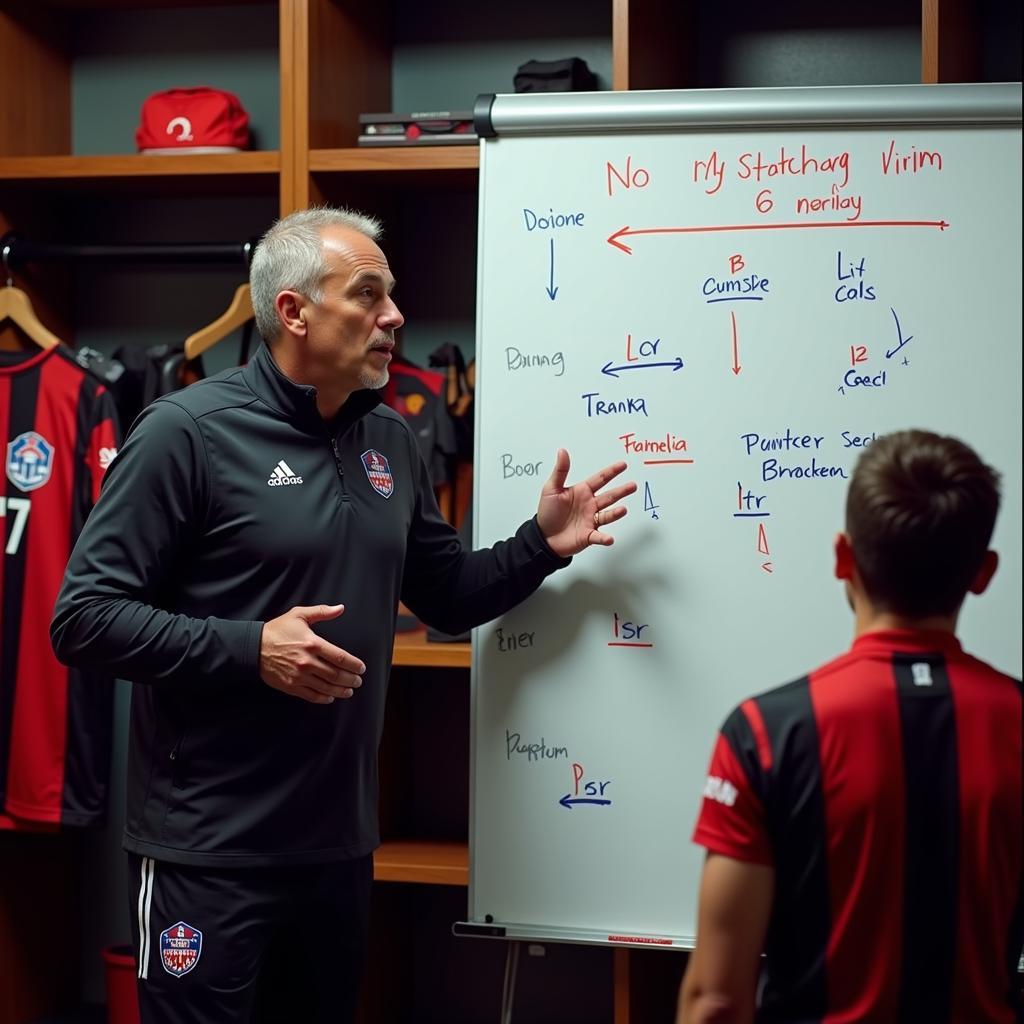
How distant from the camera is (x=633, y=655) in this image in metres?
2.21

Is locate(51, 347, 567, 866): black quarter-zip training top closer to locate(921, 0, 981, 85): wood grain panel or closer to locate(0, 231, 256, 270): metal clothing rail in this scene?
locate(0, 231, 256, 270): metal clothing rail

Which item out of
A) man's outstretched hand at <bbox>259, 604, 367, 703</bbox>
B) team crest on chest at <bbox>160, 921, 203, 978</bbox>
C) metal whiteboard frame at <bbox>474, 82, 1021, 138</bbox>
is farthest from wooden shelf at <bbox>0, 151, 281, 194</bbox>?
team crest on chest at <bbox>160, 921, 203, 978</bbox>

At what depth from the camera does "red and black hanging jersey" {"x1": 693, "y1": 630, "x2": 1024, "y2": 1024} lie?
116 cm

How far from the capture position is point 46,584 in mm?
2717

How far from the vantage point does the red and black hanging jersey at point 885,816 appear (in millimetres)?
1162

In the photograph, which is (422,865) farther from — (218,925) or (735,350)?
(735,350)

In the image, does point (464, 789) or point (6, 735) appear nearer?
point (6, 735)

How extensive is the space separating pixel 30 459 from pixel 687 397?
1415 mm

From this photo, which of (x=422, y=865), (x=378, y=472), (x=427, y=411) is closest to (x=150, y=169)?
(x=427, y=411)

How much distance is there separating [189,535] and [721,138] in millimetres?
1096

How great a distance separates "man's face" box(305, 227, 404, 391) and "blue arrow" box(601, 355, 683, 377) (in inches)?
15.0

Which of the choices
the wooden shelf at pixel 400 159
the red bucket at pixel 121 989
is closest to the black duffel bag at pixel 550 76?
the wooden shelf at pixel 400 159

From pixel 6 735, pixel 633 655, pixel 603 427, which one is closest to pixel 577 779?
pixel 633 655

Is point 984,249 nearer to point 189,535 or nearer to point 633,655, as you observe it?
point 633,655
